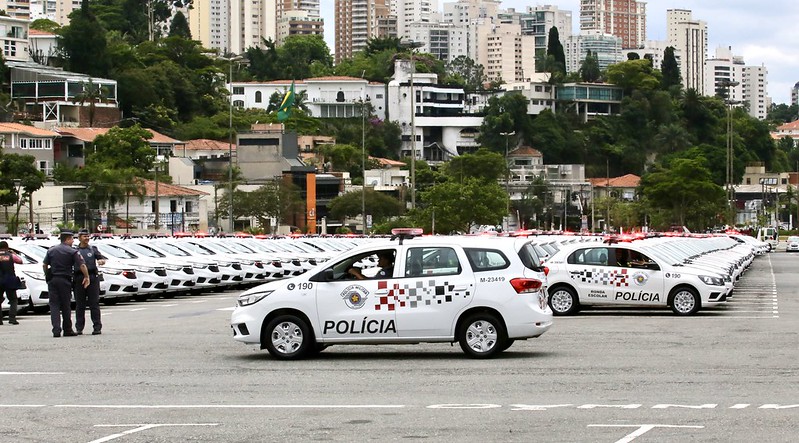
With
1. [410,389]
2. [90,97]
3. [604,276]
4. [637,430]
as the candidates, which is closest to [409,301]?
[410,389]

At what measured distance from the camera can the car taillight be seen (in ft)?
61.0

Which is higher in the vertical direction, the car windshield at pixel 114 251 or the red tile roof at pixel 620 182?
the red tile roof at pixel 620 182

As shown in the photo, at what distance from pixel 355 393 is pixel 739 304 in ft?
59.8

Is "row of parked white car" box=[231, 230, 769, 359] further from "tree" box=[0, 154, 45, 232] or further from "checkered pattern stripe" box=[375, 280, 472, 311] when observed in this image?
"tree" box=[0, 154, 45, 232]

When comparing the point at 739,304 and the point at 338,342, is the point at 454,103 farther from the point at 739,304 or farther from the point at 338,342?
the point at 338,342

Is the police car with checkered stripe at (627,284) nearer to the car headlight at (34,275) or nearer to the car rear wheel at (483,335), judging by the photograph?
the car rear wheel at (483,335)

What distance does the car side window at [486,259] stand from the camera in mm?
18750

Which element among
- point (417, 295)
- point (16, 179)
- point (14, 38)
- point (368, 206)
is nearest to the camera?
point (417, 295)

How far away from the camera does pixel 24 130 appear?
11119 cm

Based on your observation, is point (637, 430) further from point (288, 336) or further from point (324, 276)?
point (288, 336)

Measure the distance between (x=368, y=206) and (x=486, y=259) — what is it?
9908 centimetres

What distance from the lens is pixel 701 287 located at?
27.8 meters

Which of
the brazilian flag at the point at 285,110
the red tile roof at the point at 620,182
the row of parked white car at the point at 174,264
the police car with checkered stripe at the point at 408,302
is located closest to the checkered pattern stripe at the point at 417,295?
the police car with checkered stripe at the point at 408,302

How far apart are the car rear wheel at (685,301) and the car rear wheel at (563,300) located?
1.79 metres
